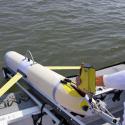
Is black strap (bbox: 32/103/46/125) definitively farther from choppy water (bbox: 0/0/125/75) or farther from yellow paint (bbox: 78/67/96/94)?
choppy water (bbox: 0/0/125/75)

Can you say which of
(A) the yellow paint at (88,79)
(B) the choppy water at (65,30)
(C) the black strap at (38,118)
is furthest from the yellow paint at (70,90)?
(B) the choppy water at (65,30)

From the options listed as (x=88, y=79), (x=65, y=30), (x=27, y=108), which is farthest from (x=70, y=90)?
(x=65, y=30)

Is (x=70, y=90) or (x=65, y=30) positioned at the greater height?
(x=70, y=90)

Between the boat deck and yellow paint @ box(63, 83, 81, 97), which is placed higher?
yellow paint @ box(63, 83, 81, 97)

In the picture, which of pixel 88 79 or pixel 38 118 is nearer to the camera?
pixel 88 79

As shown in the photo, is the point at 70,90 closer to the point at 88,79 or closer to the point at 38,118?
the point at 88,79

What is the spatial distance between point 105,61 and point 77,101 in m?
4.42

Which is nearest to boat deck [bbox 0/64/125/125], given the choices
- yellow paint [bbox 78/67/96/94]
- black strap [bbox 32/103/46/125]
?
black strap [bbox 32/103/46/125]

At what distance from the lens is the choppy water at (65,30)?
9836 mm

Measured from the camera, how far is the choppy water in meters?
9.84

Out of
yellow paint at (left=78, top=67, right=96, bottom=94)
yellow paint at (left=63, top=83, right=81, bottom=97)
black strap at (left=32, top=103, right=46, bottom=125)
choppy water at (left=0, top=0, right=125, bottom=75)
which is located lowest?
choppy water at (left=0, top=0, right=125, bottom=75)

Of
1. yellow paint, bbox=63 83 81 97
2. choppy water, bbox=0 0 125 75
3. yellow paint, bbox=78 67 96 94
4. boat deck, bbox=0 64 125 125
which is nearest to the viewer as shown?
yellow paint, bbox=78 67 96 94

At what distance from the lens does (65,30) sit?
37.9ft

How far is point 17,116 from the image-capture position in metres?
5.61
